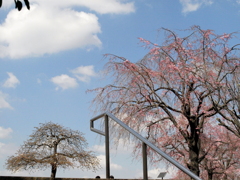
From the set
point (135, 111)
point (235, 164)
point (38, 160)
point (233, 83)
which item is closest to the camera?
point (233, 83)

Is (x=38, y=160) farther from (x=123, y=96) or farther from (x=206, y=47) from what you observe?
(x=206, y=47)

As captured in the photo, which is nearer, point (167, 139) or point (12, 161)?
point (167, 139)

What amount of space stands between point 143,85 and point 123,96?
0.75m

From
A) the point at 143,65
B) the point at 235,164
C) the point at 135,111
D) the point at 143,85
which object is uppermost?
the point at 143,65

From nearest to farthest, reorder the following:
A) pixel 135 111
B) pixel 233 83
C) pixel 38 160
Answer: pixel 233 83, pixel 135 111, pixel 38 160

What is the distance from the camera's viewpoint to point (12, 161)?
62.7 ft

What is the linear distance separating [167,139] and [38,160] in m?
10.4

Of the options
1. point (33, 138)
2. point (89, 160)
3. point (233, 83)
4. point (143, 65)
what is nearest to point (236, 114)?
point (233, 83)

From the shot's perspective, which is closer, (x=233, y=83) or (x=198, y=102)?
(x=233, y=83)

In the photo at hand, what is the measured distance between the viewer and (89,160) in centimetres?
1962

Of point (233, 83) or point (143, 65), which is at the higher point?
point (143, 65)

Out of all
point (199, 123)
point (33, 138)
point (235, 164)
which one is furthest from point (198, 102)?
point (33, 138)

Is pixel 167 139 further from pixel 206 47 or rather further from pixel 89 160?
pixel 89 160

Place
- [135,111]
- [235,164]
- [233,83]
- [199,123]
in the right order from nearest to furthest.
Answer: [233,83] → [135,111] → [199,123] → [235,164]
